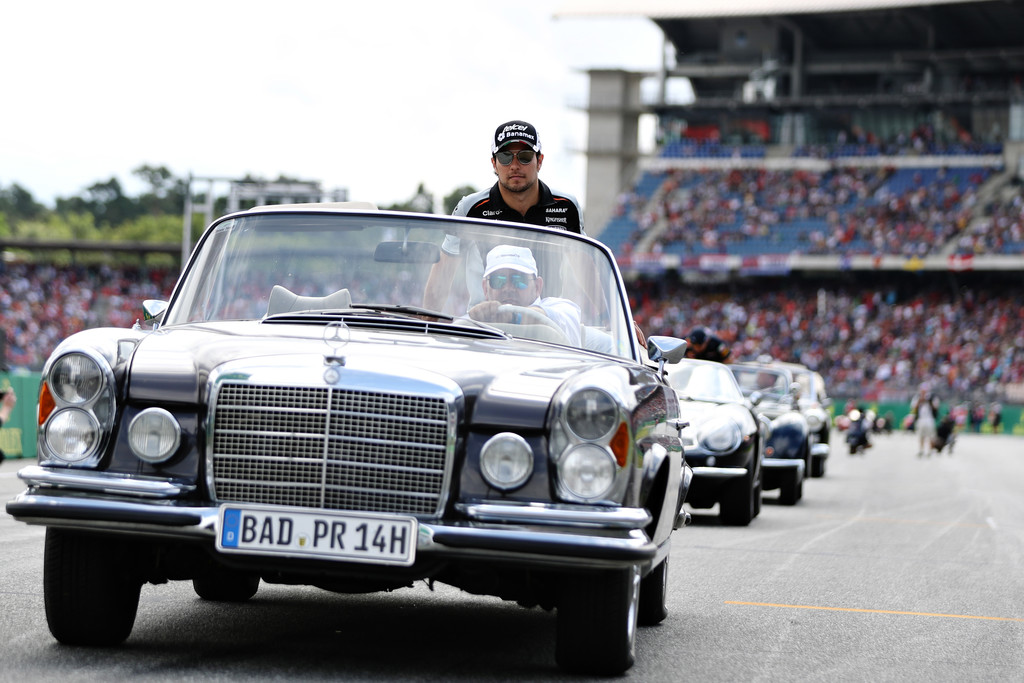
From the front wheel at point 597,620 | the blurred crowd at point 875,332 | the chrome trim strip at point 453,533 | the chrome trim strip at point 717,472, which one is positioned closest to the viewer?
the chrome trim strip at point 453,533

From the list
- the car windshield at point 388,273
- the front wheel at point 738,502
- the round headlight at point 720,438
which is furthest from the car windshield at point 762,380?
the car windshield at point 388,273

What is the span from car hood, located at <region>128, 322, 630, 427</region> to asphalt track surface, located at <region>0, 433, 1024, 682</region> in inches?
36.6

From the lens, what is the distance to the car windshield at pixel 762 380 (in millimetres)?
16641

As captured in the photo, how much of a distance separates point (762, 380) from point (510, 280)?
12017 mm

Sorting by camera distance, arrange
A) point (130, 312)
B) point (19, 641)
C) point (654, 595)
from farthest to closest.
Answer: point (130, 312) → point (654, 595) → point (19, 641)

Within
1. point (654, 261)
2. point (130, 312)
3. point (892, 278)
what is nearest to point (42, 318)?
point (130, 312)

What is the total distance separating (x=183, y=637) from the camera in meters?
5.16

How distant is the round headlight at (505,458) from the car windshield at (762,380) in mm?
12547

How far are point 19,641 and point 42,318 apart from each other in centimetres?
5476

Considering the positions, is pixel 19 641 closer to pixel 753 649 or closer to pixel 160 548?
pixel 160 548

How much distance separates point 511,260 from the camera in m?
5.37

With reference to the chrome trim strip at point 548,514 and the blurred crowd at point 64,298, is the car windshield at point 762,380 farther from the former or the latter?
the blurred crowd at point 64,298

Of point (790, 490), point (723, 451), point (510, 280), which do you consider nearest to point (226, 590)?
point (510, 280)

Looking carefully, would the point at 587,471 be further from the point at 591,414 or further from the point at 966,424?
the point at 966,424
